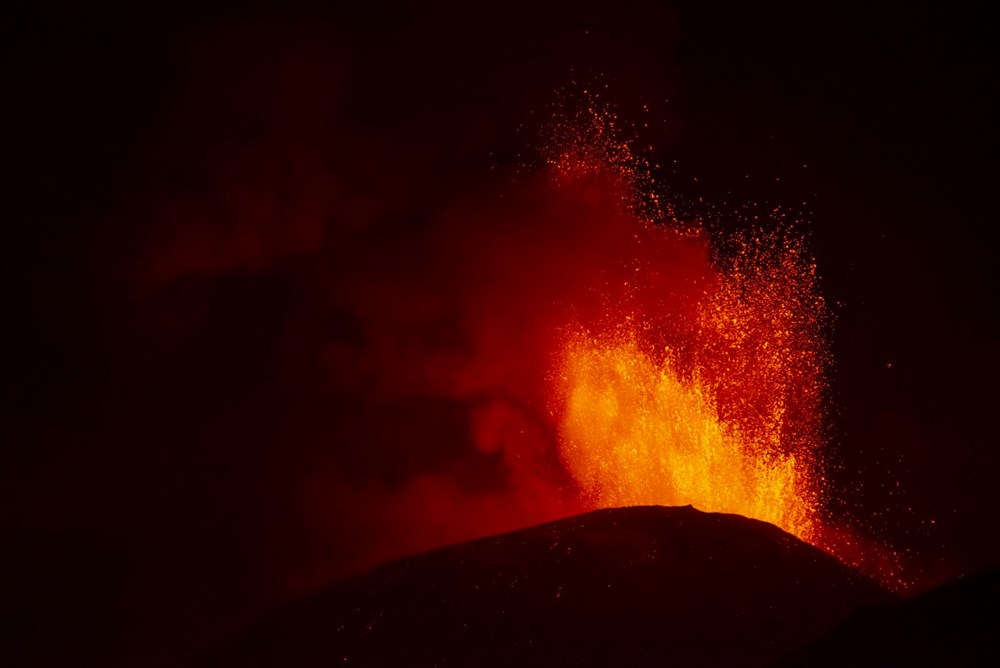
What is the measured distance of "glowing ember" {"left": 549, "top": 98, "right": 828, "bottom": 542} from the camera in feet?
61.9

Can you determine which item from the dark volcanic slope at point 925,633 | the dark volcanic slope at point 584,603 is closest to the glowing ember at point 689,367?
the dark volcanic slope at point 584,603

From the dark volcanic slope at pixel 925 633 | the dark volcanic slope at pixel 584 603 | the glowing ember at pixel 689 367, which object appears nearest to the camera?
the dark volcanic slope at pixel 925 633

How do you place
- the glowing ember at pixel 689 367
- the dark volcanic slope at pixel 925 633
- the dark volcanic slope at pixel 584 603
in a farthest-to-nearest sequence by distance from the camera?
the glowing ember at pixel 689 367 → the dark volcanic slope at pixel 584 603 → the dark volcanic slope at pixel 925 633

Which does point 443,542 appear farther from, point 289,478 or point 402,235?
point 402,235

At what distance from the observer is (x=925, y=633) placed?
195 inches

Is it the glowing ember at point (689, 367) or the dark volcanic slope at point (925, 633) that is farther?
the glowing ember at point (689, 367)

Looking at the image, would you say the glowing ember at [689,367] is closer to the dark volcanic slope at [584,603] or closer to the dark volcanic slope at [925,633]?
the dark volcanic slope at [584,603]

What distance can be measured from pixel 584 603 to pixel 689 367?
1239cm

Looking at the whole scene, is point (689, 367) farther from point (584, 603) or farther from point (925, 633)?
point (925, 633)

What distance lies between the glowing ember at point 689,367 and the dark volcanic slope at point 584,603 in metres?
8.99

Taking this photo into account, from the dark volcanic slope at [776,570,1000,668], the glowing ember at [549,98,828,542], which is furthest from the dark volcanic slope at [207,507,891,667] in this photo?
the glowing ember at [549,98,828,542]

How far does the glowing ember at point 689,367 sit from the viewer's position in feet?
61.9

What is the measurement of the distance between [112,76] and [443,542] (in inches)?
452

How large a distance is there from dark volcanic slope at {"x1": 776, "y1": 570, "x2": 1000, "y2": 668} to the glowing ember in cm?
1285
